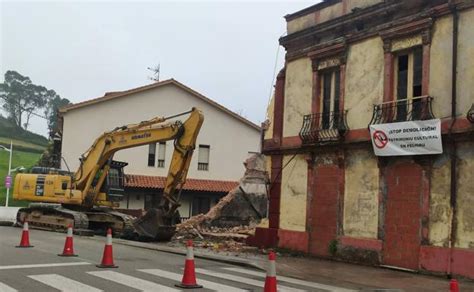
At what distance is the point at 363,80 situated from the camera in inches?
674

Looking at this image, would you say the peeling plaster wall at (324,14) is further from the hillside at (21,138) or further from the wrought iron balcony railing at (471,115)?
the hillside at (21,138)

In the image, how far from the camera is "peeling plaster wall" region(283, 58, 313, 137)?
19.3 meters

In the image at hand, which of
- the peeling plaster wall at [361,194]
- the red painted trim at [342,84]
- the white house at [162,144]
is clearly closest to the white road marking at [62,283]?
the peeling plaster wall at [361,194]

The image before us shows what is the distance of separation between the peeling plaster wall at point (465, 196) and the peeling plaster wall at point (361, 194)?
2.70m

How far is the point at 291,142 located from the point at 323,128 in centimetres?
154

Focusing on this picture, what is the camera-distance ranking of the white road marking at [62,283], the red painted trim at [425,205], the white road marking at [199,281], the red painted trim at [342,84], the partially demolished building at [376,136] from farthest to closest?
1. the red painted trim at [342,84]
2. the red painted trim at [425,205]
3. the partially demolished building at [376,136]
4. the white road marking at [199,281]
5. the white road marking at [62,283]

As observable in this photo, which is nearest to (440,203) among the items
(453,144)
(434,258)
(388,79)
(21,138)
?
(434,258)

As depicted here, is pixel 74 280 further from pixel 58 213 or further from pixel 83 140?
pixel 83 140

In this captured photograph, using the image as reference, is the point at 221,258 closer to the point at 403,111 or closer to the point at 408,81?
the point at 403,111

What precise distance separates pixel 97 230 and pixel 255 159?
410 inches

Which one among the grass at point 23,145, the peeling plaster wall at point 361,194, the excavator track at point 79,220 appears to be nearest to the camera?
the peeling plaster wall at point 361,194

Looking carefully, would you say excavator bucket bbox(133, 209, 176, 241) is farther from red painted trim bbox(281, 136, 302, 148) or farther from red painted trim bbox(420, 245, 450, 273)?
red painted trim bbox(420, 245, 450, 273)

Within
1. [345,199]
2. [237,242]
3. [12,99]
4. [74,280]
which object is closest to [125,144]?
[237,242]

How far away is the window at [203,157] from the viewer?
40.9 meters
